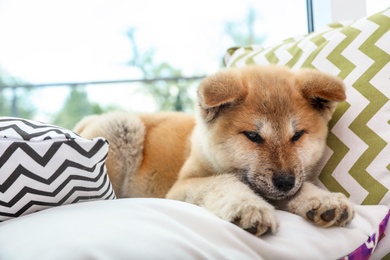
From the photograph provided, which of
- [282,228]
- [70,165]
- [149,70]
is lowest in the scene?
[149,70]

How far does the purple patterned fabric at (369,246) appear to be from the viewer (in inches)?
38.7

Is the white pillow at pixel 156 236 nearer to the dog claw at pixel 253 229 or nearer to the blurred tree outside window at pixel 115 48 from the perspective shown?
the dog claw at pixel 253 229

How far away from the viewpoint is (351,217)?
3.42 ft

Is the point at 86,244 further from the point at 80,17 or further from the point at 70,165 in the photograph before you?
the point at 80,17

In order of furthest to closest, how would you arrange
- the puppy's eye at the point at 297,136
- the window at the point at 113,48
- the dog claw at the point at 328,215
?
the window at the point at 113,48 < the puppy's eye at the point at 297,136 < the dog claw at the point at 328,215

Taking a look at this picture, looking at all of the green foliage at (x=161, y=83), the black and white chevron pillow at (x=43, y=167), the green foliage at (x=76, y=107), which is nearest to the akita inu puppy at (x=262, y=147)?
the black and white chevron pillow at (x=43, y=167)

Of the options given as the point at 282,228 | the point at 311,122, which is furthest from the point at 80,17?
the point at 282,228

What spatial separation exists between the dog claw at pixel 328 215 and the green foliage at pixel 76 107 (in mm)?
2123

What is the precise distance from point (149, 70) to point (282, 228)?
214 centimetres

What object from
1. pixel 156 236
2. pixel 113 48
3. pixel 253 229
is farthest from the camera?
pixel 113 48

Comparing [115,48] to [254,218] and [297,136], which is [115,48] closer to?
[297,136]

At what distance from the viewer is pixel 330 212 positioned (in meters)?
1.03

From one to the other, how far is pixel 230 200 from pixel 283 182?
0.60 ft

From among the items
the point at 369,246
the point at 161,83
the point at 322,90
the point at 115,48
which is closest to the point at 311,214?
the point at 369,246
